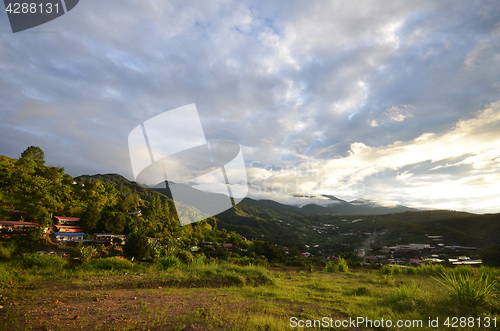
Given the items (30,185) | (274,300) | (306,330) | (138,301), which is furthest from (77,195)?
(306,330)

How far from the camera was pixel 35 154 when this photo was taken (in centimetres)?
3741

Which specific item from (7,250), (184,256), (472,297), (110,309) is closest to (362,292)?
(472,297)

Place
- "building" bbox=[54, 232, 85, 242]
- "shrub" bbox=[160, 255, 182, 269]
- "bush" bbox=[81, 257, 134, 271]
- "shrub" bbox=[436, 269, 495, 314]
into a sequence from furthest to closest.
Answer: "building" bbox=[54, 232, 85, 242] → "shrub" bbox=[160, 255, 182, 269] → "bush" bbox=[81, 257, 134, 271] → "shrub" bbox=[436, 269, 495, 314]

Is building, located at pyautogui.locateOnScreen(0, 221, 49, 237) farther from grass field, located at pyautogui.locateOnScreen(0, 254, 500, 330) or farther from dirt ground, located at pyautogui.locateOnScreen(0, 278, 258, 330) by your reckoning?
dirt ground, located at pyautogui.locateOnScreen(0, 278, 258, 330)

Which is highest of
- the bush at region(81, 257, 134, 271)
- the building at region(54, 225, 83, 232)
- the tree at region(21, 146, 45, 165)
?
the tree at region(21, 146, 45, 165)

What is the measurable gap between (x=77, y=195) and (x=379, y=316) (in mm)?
42980

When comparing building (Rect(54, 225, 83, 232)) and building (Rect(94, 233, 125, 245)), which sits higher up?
building (Rect(54, 225, 83, 232))

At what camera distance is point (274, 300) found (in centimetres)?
733

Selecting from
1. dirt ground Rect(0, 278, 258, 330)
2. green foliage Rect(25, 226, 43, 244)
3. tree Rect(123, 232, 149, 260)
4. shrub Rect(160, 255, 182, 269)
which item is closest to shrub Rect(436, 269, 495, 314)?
dirt ground Rect(0, 278, 258, 330)

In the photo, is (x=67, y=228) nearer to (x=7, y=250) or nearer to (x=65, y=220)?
(x=65, y=220)

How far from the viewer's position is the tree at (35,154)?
3638cm

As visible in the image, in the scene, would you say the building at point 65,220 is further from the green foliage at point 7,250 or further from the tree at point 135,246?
the tree at point 135,246

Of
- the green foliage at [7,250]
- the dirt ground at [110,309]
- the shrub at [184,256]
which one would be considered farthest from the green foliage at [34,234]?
the dirt ground at [110,309]

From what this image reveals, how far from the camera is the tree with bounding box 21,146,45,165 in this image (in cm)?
3638
